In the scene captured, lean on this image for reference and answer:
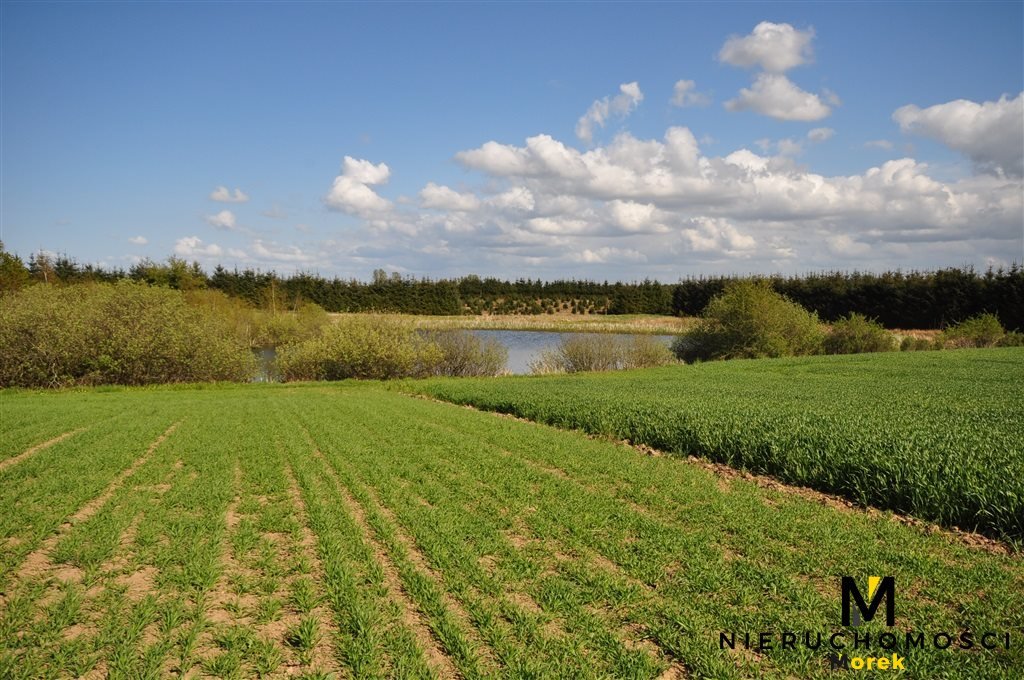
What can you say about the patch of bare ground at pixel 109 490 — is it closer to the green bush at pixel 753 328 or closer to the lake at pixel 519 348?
the lake at pixel 519 348

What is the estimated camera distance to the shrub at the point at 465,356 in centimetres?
3725

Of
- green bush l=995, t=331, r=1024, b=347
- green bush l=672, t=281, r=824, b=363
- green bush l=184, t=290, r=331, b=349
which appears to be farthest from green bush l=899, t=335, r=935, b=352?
green bush l=184, t=290, r=331, b=349

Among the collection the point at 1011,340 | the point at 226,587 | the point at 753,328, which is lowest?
the point at 226,587

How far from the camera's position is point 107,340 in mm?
28641

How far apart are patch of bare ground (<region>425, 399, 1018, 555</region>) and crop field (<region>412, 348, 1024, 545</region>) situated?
172mm

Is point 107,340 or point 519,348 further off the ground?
point 107,340

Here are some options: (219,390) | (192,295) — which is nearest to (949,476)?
(219,390)

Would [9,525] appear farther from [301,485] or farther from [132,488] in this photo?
[301,485]

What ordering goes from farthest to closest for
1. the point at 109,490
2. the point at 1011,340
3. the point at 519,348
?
1. the point at 519,348
2. the point at 1011,340
3. the point at 109,490

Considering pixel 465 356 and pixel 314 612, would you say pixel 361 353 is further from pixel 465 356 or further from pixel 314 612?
pixel 314 612

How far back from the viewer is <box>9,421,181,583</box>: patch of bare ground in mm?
6233

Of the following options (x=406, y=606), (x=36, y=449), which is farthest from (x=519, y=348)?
(x=406, y=606)

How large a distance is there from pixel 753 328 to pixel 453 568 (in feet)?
127

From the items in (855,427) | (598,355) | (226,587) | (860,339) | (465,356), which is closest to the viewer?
(226,587)
